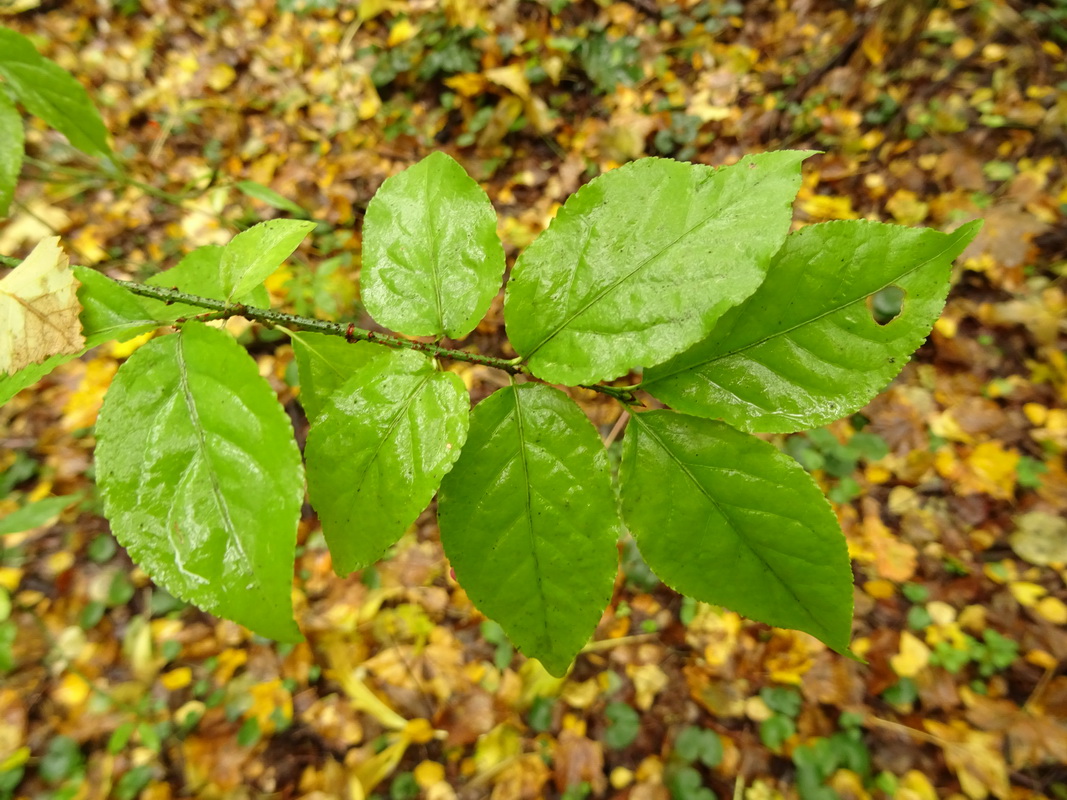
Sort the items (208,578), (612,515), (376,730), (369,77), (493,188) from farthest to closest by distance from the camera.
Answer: (369,77), (493,188), (376,730), (612,515), (208,578)

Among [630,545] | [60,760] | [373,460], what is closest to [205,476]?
[373,460]

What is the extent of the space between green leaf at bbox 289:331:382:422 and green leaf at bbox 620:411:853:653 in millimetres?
466

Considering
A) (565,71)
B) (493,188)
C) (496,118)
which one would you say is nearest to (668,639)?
(493,188)

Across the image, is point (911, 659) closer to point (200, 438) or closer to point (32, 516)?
point (200, 438)

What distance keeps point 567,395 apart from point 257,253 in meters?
0.52

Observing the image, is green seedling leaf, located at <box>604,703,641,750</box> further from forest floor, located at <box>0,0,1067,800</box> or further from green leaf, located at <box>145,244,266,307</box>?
green leaf, located at <box>145,244,266,307</box>

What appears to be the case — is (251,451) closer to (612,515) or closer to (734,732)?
(612,515)

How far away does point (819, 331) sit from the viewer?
775 millimetres

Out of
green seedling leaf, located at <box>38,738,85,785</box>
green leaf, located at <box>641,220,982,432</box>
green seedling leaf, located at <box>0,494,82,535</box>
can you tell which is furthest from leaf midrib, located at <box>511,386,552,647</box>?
green seedling leaf, located at <box>38,738,85,785</box>

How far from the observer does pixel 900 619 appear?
2711 millimetres

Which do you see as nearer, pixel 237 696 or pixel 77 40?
pixel 237 696

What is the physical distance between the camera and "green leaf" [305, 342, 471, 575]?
2.53ft

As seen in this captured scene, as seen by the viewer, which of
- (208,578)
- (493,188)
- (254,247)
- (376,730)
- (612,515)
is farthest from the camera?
(493,188)

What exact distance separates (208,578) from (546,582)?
412 millimetres
